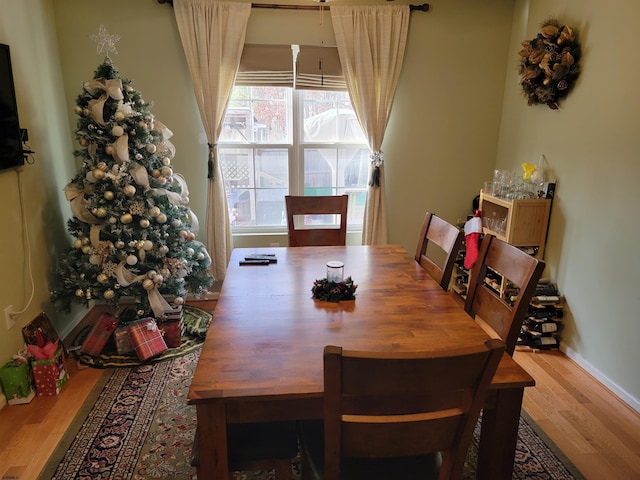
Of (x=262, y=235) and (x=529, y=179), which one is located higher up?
(x=529, y=179)

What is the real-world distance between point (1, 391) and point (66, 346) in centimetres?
63

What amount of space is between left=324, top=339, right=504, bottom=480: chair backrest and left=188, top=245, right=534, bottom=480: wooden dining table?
0.53 ft

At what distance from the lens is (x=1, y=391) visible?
2207 millimetres

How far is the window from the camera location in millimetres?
3502

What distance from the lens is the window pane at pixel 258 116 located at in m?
3.47

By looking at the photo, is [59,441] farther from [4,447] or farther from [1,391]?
[1,391]

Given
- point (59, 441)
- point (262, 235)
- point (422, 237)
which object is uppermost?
point (422, 237)

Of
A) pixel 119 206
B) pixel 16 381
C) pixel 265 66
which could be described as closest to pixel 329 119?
pixel 265 66

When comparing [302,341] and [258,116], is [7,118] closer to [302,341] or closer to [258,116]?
[258,116]

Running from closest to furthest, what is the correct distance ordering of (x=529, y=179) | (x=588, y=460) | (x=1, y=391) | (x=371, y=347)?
(x=371, y=347), (x=588, y=460), (x=1, y=391), (x=529, y=179)

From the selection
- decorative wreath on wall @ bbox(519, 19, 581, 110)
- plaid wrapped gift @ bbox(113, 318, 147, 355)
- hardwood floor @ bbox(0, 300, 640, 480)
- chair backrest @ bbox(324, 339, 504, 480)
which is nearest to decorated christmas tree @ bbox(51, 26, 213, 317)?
plaid wrapped gift @ bbox(113, 318, 147, 355)

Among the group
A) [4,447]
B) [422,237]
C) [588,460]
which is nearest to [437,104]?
[422,237]

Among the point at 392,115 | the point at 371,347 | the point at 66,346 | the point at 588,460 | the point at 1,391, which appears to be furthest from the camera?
the point at 392,115

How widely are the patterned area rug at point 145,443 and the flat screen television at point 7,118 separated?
1365mm
